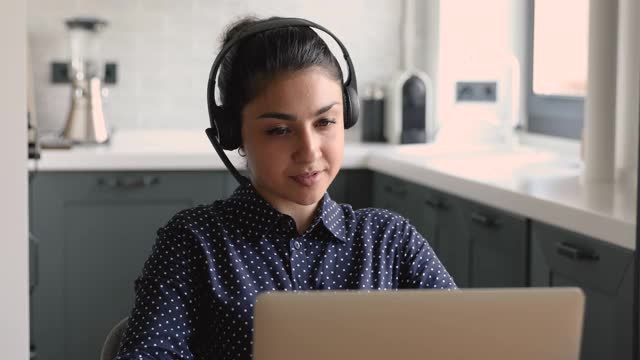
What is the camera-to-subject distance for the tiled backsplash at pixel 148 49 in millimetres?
3953

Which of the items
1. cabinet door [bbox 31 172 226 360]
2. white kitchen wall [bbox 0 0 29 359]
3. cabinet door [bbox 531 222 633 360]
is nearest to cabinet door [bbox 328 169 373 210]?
cabinet door [bbox 31 172 226 360]

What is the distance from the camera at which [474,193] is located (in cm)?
268

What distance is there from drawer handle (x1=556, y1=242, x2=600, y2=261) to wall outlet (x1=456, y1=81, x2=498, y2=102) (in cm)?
182

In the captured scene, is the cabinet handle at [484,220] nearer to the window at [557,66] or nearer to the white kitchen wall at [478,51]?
the window at [557,66]

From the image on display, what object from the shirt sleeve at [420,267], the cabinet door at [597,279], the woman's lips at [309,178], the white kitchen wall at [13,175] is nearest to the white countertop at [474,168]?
the cabinet door at [597,279]

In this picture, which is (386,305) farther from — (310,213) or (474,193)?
(474,193)

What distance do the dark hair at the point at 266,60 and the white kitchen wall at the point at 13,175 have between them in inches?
26.2

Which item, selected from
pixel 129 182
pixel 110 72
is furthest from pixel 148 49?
pixel 129 182

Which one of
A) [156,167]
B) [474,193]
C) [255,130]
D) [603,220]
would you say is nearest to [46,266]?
[156,167]

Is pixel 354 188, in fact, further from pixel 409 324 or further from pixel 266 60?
pixel 409 324

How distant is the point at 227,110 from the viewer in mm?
1424

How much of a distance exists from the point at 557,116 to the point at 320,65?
2.33m

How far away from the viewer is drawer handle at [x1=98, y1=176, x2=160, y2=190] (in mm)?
3490

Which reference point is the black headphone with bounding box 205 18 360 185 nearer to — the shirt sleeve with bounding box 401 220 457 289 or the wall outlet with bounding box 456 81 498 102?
the shirt sleeve with bounding box 401 220 457 289
